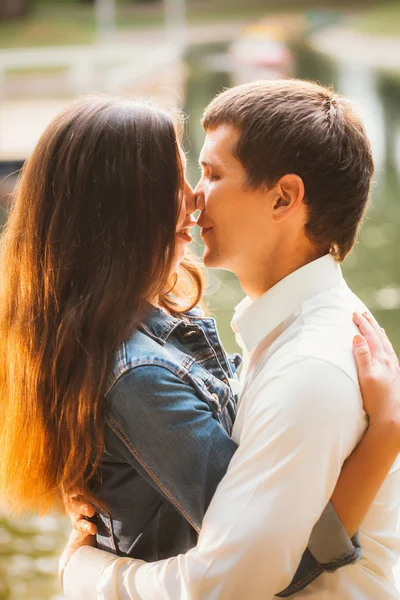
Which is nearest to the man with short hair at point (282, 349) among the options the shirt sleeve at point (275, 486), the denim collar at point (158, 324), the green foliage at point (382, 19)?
the shirt sleeve at point (275, 486)

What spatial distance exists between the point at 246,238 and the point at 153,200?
0.21 m

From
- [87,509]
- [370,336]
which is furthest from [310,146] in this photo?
[87,509]

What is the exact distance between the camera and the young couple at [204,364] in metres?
1.13

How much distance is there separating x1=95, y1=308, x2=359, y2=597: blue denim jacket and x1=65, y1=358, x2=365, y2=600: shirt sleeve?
5 centimetres

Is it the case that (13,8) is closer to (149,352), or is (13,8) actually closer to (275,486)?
(149,352)

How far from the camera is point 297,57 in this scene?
29.6ft

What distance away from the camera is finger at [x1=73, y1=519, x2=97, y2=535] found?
1.38 m

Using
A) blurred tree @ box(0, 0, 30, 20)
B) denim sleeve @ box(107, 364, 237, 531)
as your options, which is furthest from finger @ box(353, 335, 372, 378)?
blurred tree @ box(0, 0, 30, 20)

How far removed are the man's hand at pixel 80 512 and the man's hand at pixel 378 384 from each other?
1.66 ft

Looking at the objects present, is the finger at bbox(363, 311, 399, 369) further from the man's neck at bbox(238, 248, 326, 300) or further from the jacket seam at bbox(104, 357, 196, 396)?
the jacket seam at bbox(104, 357, 196, 396)

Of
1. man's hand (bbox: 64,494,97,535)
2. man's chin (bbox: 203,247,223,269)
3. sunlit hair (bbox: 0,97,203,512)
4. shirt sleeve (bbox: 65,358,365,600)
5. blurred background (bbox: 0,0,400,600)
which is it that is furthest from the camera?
blurred background (bbox: 0,0,400,600)

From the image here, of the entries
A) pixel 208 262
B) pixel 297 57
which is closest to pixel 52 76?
pixel 297 57

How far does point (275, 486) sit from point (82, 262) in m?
0.47

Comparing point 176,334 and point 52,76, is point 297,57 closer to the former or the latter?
point 52,76
